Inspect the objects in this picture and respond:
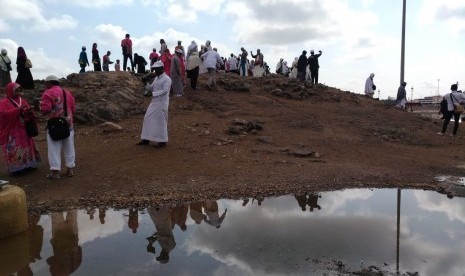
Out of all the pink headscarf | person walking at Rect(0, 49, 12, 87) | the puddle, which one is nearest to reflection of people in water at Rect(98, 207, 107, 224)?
the puddle

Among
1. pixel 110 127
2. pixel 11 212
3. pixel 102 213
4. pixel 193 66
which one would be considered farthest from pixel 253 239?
pixel 193 66

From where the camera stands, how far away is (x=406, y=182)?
7.03m

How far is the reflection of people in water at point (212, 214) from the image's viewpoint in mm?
5125

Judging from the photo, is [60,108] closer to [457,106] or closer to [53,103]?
[53,103]

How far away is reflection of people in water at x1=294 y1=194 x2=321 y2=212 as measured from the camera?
5.78 meters

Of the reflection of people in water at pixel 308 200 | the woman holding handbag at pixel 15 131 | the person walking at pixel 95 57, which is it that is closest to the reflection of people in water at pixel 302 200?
the reflection of people in water at pixel 308 200

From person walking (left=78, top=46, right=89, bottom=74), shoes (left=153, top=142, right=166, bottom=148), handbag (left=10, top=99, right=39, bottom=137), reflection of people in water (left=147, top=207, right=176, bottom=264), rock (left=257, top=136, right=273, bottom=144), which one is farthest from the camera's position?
person walking (left=78, top=46, right=89, bottom=74)

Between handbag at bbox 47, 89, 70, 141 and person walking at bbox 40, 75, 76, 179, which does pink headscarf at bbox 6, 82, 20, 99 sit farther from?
handbag at bbox 47, 89, 70, 141

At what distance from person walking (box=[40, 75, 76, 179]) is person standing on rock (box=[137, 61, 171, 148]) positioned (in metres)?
1.93

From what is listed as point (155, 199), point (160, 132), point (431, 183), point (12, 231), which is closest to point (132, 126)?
point (160, 132)

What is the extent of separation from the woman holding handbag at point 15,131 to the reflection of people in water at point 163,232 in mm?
2779

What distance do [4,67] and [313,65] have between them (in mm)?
11666

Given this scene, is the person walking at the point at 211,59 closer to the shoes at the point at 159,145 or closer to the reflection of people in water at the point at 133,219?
the shoes at the point at 159,145

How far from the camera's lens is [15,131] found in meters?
6.75
